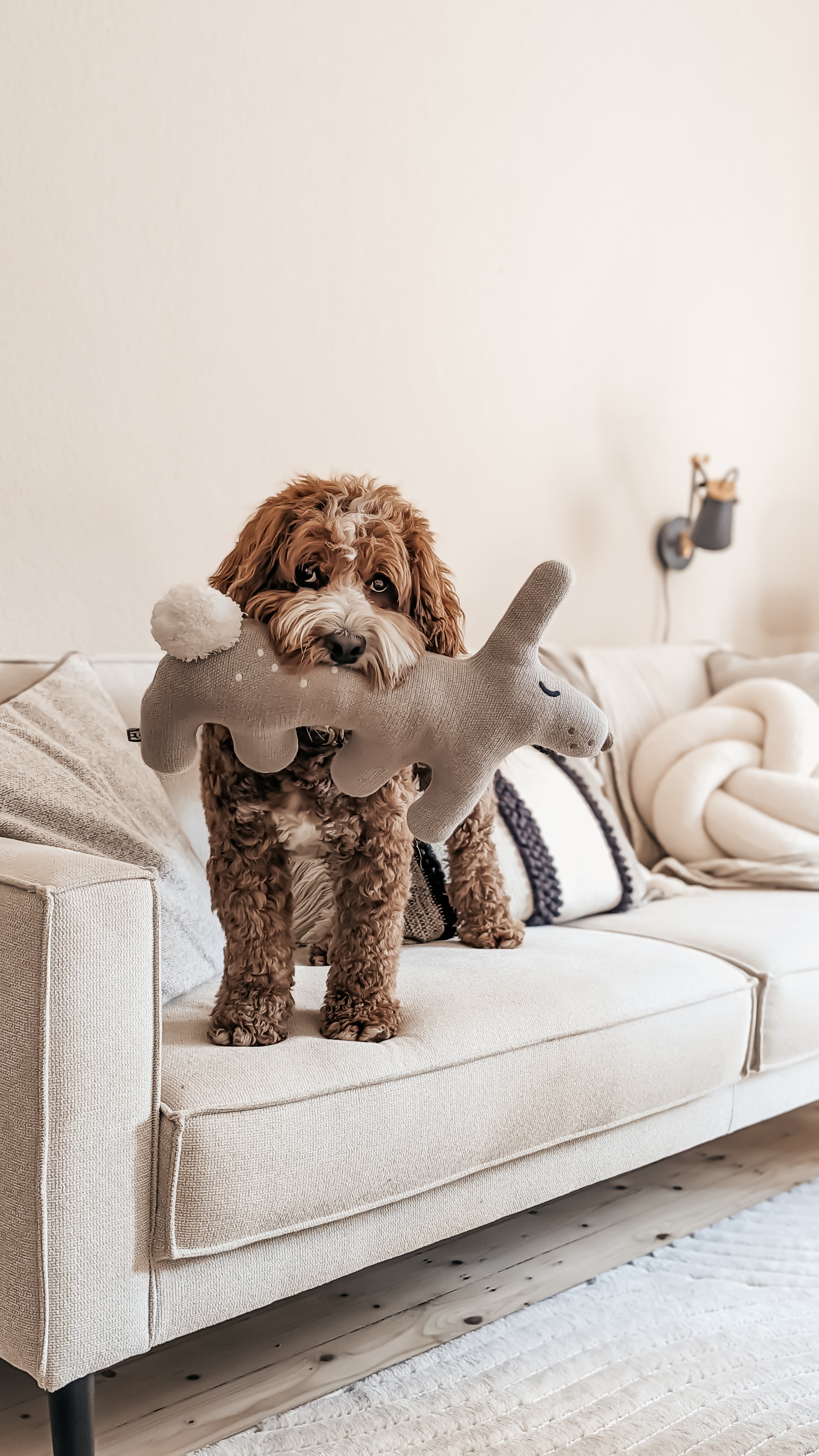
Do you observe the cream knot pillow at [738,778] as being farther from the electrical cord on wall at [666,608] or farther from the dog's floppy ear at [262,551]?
the dog's floppy ear at [262,551]

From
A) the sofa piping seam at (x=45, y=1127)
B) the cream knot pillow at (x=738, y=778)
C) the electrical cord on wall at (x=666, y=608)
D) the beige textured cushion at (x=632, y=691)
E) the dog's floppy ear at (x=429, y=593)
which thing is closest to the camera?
the sofa piping seam at (x=45, y=1127)

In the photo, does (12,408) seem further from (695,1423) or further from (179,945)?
(695,1423)

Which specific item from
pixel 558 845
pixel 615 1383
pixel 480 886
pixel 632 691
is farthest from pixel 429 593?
pixel 632 691

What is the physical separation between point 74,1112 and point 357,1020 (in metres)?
0.33

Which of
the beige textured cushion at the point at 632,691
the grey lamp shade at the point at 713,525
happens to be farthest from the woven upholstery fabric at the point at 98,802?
the grey lamp shade at the point at 713,525

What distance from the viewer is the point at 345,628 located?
1.07m

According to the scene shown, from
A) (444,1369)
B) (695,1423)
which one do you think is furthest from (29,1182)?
(695,1423)

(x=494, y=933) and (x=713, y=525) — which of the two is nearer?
(x=494, y=933)

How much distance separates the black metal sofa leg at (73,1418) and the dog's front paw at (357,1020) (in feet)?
1.26

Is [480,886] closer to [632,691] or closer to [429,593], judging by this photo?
[429,593]

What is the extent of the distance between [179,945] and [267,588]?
47 cm

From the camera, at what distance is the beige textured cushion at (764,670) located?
2430 mm

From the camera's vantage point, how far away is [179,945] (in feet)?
4.47

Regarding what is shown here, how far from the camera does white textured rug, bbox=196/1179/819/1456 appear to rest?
45.6 inches
